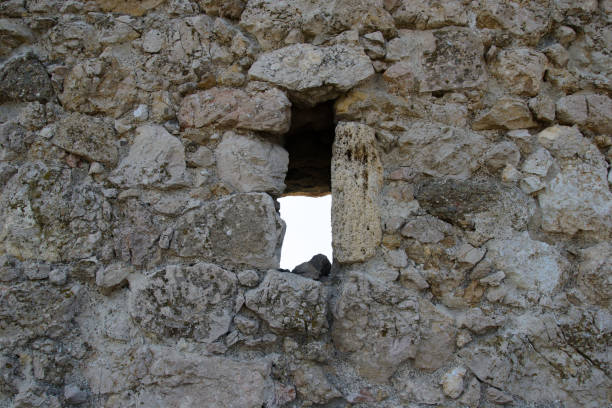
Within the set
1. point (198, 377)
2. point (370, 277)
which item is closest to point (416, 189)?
point (370, 277)

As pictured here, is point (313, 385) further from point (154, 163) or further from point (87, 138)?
point (87, 138)

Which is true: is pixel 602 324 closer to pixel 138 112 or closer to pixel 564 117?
pixel 564 117

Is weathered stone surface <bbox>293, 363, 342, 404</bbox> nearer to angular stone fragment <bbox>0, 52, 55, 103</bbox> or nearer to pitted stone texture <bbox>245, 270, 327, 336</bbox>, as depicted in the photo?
pitted stone texture <bbox>245, 270, 327, 336</bbox>

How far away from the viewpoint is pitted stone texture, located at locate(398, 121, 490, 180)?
2057mm

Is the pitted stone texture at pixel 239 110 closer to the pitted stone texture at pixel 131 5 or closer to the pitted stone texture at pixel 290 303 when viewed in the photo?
the pitted stone texture at pixel 131 5

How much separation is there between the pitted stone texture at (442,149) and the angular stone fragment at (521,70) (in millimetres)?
284

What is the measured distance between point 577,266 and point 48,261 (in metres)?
2.25

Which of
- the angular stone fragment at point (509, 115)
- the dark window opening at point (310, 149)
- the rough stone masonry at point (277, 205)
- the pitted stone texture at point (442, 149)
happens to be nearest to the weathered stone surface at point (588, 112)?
the rough stone masonry at point (277, 205)

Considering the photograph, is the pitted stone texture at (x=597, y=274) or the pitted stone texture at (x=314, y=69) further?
the pitted stone texture at (x=314, y=69)

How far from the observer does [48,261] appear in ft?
6.62

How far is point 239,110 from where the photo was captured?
2.10 meters

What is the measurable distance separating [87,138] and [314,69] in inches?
42.6

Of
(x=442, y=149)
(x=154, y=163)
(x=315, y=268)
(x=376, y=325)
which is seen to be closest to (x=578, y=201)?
(x=442, y=149)

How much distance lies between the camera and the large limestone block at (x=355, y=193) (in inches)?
77.6
